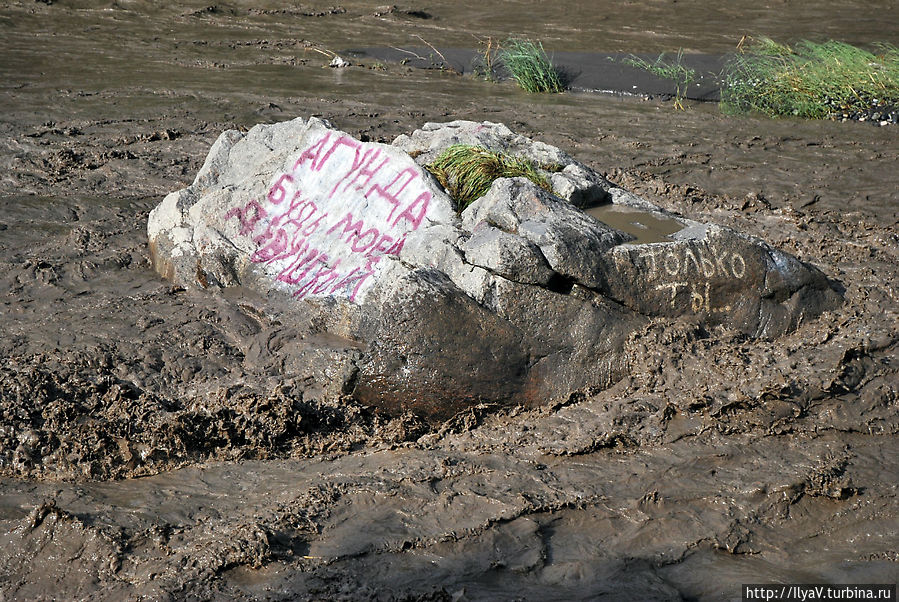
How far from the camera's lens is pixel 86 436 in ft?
11.5

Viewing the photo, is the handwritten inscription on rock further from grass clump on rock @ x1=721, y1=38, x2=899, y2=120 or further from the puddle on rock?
grass clump on rock @ x1=721, y1=38, x2=899, y2=120

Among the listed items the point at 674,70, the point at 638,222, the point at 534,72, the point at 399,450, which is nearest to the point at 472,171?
the point at 638,222

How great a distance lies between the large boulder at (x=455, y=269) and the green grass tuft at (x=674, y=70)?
4.96 meters

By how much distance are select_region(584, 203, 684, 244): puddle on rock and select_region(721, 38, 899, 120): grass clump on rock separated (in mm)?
4654

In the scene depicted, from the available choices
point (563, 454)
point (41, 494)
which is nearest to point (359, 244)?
point (563, 454)

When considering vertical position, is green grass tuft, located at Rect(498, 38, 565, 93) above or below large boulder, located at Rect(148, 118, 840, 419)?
above

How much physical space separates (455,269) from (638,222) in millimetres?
1291

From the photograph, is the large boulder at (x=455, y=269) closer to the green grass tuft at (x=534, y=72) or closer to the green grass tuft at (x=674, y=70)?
the green grass tuft at (x=534, y=72)

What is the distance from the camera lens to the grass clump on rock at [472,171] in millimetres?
4605

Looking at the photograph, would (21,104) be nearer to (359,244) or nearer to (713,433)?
(359,244)

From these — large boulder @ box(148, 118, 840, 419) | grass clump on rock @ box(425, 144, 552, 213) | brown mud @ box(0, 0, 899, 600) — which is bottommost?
brown mud @ box(0, 0, 899, 600)

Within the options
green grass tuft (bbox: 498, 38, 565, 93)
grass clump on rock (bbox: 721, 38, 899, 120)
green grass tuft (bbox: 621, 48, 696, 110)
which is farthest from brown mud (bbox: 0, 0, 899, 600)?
green grass tuft (bbox: 498, 38, 565, 93)

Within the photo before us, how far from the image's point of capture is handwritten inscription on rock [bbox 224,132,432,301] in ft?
14.9

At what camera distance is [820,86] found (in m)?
8.74
